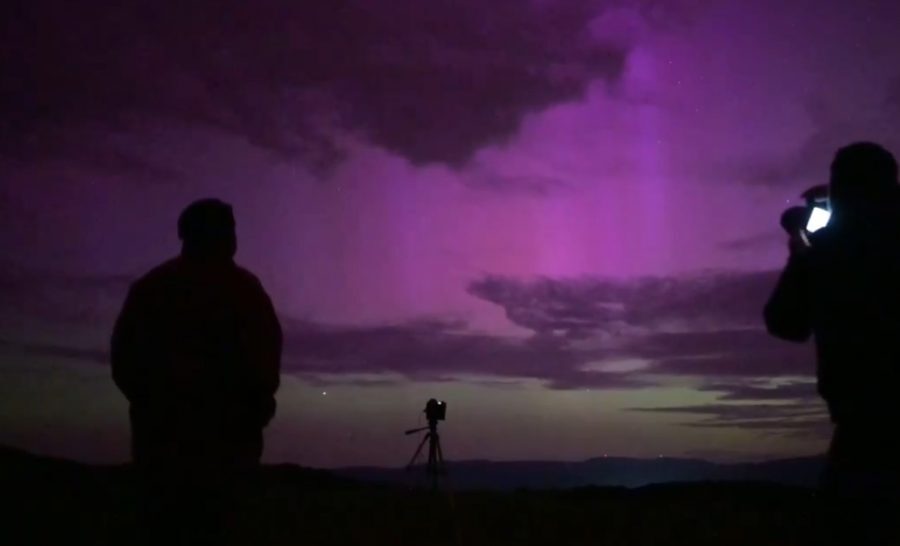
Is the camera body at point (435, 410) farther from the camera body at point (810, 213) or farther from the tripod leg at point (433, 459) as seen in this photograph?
the camera body at point (810, 213)

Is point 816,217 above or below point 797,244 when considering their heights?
above

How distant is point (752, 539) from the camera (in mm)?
10680

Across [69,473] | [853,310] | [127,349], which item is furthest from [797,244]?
[69,473]

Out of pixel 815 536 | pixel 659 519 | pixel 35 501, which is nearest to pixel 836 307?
pixel 815 536

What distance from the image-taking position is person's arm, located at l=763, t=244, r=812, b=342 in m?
2.90

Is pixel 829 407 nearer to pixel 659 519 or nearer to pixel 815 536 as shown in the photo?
pixel 815 536

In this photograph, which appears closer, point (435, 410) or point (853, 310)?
point (853, 310)

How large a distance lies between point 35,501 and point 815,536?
42.0 ft

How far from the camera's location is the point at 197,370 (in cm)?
416

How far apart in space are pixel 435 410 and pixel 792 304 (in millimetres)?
9372

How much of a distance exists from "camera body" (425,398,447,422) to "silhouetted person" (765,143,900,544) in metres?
9.20

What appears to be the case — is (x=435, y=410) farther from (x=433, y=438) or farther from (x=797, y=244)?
(x=797, y=244)

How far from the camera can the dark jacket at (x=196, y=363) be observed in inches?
161

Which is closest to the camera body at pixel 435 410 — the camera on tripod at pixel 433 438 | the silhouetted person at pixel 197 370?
the camera on tripod at pixel 433 438
